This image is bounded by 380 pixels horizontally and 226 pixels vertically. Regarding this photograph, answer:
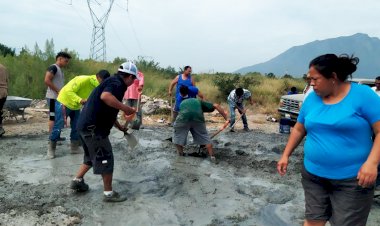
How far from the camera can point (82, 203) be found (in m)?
4.51

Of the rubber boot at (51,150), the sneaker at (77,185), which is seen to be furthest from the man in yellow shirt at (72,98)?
the sneaker at (77,185)

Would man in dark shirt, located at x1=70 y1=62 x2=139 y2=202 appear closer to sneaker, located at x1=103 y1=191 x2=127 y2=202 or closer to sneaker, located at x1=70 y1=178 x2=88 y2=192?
sneaker, located at x1=103 y1=191 x2=127 y2=202

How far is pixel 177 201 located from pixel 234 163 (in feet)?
7.68

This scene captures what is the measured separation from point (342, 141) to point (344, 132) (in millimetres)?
64

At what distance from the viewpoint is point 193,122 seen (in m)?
6.89

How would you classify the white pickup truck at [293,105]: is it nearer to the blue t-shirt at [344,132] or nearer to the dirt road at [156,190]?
the dirt road at [156,190]

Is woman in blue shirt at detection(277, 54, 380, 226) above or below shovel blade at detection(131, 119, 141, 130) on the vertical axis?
above

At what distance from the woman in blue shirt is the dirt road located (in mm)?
1424

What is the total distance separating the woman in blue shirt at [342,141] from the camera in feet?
8.73

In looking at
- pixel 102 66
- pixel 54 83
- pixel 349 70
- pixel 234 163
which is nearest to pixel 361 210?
pixel 349 70

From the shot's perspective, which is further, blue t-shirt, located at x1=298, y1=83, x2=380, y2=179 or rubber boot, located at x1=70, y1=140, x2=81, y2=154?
rubber boot, located at x1=70, y1=140, x2=81, y2=154

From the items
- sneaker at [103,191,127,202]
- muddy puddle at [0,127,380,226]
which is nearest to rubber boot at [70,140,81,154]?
muddy puddle at [0,127,380,226]

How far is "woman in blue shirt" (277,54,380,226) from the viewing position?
8.73ft

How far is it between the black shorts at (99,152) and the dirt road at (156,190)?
39 cm
